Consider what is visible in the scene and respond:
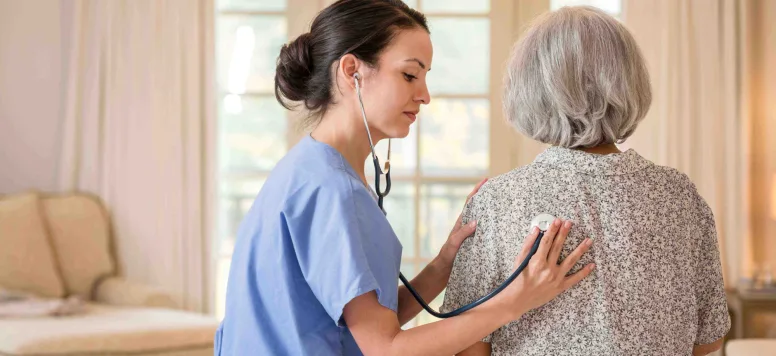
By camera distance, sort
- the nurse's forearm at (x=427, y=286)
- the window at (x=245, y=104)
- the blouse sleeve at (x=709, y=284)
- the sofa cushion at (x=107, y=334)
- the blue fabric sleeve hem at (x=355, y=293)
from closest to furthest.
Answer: the blue fabric sleeve hem at (x=355, y=293), the blouse sleeve at (x=709, y=284), the nurse's forearm at (x=427, y=286), the sofa cushion at (x=107, y=334), the window at (x=245, y=104)

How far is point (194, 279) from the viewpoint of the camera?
4.56m

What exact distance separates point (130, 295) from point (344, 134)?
2.90m

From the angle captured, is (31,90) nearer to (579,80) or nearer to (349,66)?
(349,66)

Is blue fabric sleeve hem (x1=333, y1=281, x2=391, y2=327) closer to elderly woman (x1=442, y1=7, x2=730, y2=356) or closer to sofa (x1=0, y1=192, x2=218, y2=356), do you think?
elderly woman (x1=442, y1=7, x2=730, y2=356)

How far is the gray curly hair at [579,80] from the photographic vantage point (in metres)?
1.38

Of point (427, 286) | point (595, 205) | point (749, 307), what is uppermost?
point (595, 205)

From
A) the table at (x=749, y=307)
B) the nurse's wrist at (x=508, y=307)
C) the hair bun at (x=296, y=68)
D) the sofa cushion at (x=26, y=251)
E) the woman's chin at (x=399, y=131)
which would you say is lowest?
the table at (x=749, y=307)

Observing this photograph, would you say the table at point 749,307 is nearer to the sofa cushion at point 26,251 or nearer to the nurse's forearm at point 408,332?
the nurse's forearm at point 408,332

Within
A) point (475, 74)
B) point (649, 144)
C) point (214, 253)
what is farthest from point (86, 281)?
point (649, 144)

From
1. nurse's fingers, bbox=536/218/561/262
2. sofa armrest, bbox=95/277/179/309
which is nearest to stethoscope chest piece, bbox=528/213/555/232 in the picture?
nurse's fingers, bbox=536/218/561/262

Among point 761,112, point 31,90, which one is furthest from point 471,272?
point 31,90

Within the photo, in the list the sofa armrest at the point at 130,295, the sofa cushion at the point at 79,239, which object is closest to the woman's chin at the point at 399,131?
the sofa armrest at the point at 130,295

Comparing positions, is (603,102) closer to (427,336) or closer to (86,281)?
(427,336)

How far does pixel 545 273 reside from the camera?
1.38 meters
